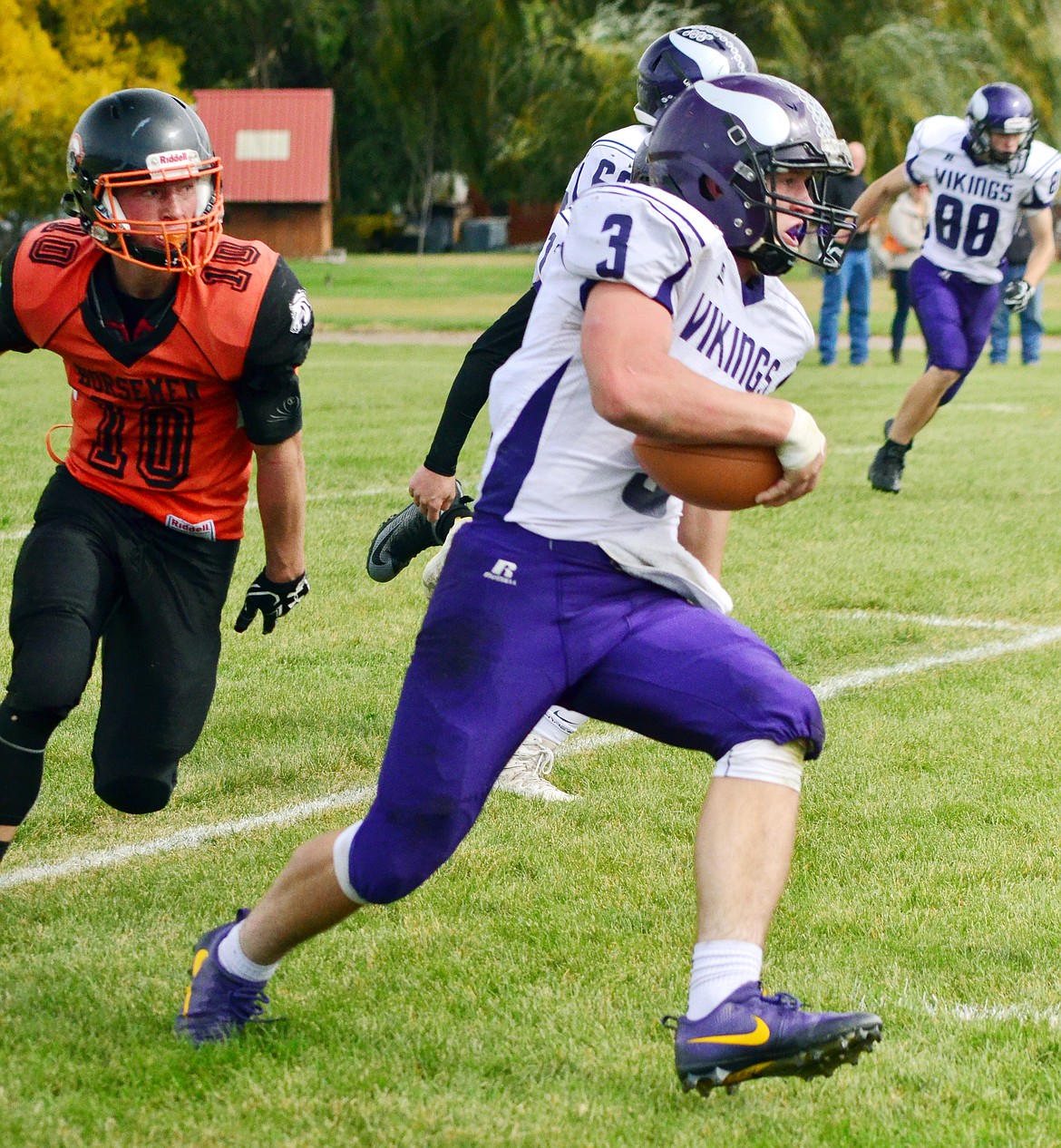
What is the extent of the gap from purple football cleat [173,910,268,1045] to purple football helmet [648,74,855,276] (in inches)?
62.5

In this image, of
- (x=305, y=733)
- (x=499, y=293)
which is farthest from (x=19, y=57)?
(x=305, y=733)

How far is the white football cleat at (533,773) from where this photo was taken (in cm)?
455

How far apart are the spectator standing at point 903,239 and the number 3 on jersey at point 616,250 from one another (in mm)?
14635

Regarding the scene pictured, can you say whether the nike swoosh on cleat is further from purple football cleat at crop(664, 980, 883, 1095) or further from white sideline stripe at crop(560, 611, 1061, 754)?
white sideline stripe at crop(560, 611, 1061, 754)

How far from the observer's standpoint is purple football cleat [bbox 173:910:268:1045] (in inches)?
121

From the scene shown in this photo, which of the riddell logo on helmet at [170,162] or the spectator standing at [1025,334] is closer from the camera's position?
the riddell logo on helmet at [170,162]

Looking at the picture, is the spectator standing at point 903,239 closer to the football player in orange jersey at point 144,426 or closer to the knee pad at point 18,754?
the football player in orange jersey at point 144,426

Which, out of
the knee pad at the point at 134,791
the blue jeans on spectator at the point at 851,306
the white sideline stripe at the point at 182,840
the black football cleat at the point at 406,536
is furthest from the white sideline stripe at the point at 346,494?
the blue jeans on spectator at the point at 851,306

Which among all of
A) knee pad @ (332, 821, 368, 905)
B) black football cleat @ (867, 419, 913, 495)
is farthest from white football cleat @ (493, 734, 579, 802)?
black football cleat @ (867, 419, 913, 495)

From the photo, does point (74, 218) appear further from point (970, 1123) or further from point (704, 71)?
point (970, 1123)

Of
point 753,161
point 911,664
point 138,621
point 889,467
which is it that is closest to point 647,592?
point 753,161

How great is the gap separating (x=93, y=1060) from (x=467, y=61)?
30.3 meters

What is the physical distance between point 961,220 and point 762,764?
701 centimetres

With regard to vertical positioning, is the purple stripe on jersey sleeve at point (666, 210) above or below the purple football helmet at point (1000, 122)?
above
